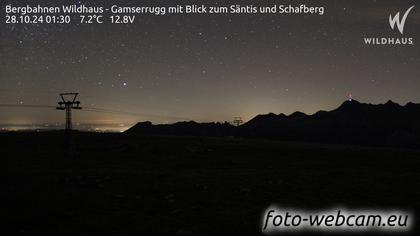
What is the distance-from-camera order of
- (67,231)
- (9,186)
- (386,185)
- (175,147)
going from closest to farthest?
1. (67,231)
2. (9,186)
3. (386,185)
4. (175,147)

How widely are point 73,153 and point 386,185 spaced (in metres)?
24.6

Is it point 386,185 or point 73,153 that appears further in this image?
point 73,153

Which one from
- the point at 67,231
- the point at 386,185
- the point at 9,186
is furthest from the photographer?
the point at 386,185

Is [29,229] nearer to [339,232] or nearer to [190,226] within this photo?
[190,226]

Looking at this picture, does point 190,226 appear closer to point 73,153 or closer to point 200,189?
point 200,189

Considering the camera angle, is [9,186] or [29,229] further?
[9,186]

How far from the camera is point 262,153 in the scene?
1558 inches

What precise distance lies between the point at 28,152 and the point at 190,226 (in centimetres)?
3019

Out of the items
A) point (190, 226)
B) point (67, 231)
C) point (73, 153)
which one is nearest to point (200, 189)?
point (190, 226)

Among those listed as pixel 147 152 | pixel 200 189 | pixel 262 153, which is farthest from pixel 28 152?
pixel 200 189

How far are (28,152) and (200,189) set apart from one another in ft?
83.9

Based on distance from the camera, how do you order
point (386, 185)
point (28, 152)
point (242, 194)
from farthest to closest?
point (28, 152), point (386, 185), point (242, 194)

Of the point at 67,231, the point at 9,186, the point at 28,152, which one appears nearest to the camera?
the point at 67,231

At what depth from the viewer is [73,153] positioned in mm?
34812
